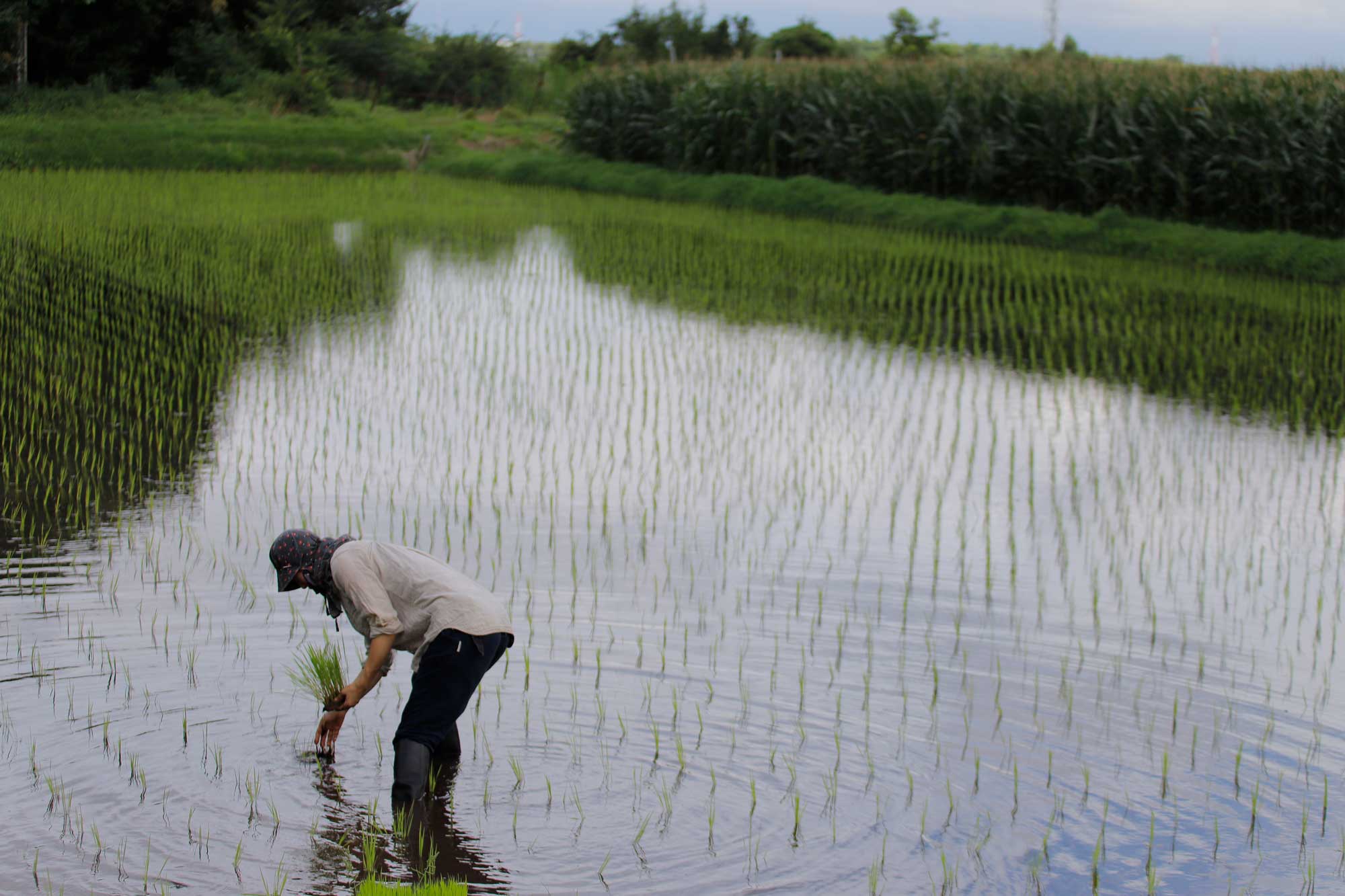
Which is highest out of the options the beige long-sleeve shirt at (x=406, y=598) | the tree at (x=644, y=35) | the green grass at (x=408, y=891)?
the tree at (x=644, y=35)

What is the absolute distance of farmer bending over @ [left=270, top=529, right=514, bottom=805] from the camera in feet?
12.0

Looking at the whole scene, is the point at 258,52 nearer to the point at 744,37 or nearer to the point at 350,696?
the point at 744,37

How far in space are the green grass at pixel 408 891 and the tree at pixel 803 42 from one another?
123 ft

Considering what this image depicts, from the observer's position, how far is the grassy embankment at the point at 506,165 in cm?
1536

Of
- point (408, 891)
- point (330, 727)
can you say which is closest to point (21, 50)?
point (330, 727)

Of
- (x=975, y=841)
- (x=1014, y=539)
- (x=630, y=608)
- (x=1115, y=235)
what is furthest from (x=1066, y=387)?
(x=1115, y=235)

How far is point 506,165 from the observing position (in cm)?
2302

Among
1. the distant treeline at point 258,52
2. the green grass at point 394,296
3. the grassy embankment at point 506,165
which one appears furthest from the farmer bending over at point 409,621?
the distant treeline at point 258,52

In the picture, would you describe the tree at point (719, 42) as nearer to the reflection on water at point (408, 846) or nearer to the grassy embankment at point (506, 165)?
the grassy embankment at point (506, 165)

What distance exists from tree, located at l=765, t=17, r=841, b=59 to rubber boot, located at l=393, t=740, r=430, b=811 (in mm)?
37044

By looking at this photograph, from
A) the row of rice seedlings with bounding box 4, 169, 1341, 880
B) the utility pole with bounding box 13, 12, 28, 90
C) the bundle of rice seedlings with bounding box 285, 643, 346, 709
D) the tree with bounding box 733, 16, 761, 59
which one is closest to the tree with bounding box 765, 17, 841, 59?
the tree with bounding box 733, 16, 761, 59

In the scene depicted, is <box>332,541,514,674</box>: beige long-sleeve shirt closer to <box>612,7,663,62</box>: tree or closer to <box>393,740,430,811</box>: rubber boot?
<box>393,740,430,811</box>: rubber boot

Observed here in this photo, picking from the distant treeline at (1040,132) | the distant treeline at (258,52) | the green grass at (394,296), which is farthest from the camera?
the distant treeline at (258,52)

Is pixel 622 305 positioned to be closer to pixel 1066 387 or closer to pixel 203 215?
pixel 1066 387
